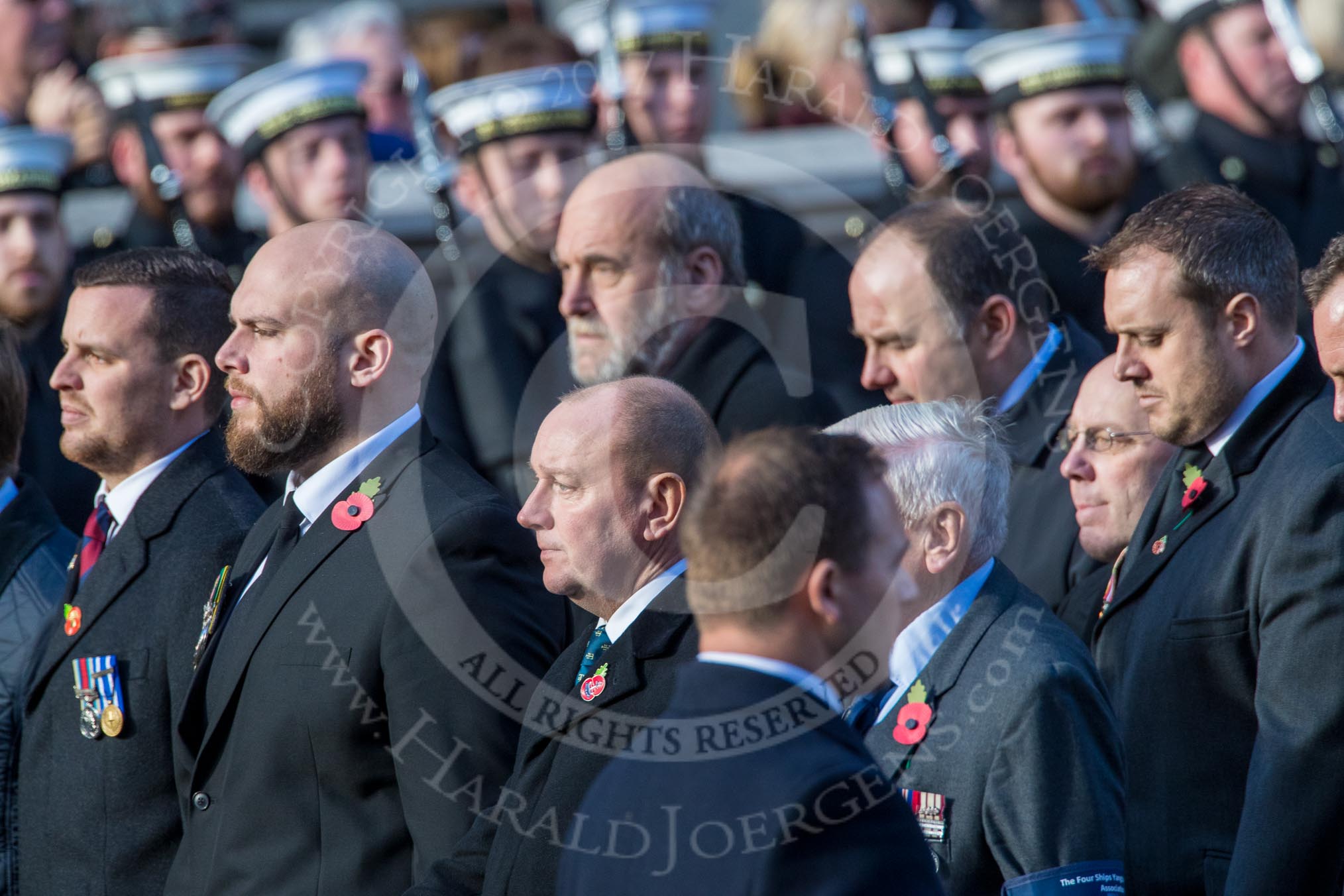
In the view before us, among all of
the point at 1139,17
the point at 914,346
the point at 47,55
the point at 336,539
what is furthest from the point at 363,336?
the point at 1139,17

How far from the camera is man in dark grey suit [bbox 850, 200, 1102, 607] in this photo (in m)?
4.41

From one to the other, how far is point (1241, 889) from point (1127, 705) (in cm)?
44

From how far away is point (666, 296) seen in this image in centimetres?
472

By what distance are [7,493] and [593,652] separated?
1972 millimetres

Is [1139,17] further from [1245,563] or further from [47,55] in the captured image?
[1245,563]

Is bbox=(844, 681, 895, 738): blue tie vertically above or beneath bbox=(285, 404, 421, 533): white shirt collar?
beneath

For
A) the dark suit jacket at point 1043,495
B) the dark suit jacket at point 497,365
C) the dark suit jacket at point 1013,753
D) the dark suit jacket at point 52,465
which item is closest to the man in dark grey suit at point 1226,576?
the dark suit jacket at point 1013,753

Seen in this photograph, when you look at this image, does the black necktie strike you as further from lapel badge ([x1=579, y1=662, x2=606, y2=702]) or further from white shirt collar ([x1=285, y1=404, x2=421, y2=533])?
lapel badge ([x1=579, y1=662, x2=606, y2=702])

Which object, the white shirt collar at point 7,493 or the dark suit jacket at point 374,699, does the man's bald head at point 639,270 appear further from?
the white shirt collar at point 7,493

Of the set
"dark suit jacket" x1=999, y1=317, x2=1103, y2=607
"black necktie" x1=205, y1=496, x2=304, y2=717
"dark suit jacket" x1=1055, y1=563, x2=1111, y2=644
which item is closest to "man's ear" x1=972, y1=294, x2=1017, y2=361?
"dark suit jacket" x1=999, y1=317, x2=1103, y2=607

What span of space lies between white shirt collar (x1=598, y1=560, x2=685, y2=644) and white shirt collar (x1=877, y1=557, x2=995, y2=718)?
40 cm

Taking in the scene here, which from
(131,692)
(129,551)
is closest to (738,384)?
(129,551)

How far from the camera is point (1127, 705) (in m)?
3.46

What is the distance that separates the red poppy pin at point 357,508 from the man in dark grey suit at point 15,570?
1.09 metres
